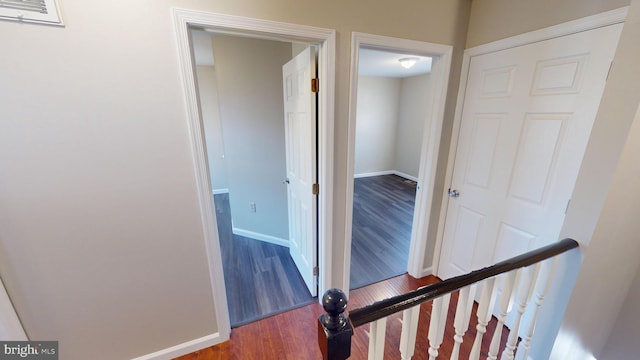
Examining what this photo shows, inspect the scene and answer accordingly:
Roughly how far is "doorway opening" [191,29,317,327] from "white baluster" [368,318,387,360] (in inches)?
43.0

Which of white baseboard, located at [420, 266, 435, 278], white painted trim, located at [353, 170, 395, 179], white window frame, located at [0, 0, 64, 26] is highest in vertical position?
white window frame, located at [0, 0, 64, 26]

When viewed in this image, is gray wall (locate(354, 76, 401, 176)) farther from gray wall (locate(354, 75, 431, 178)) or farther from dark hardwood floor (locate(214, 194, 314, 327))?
dark hardwood floor (locate(214, 194, 314, 327))

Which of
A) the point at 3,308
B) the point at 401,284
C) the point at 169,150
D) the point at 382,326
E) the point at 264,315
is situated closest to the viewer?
the point at 382,326

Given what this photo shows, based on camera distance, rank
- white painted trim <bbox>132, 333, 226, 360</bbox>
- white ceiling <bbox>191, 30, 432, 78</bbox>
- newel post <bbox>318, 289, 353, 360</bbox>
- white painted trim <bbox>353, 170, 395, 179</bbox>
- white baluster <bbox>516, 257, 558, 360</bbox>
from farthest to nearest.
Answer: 1. white painted trim <bbox>353, 170, 395, 179</bbox>
2. white ceiling <bbox>191, 30, 432, 78</bbox>
3. white painted trim <bbox>132, 333, 226, 360</bbox>
4. white baluster <bbox>516, 257, 558, 360</bbox>
5. newel post <bbox>318, 289, 353, 360</bbox>

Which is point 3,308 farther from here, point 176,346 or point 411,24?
point 411,24

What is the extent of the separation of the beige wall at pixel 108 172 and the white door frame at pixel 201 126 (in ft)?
0.14

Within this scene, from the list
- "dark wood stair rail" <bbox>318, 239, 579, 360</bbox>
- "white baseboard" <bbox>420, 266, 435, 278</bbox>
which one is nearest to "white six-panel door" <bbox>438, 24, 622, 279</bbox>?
"white baseboard" <bbox>420, 266, 435, 278</bbox>

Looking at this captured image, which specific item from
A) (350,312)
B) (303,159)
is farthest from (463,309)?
(303,159)

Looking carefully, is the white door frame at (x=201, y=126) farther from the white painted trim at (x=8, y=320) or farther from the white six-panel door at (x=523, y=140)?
the white six-panel door at (x=523, y=140)

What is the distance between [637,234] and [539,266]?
0.56 m

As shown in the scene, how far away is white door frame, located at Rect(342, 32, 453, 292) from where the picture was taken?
5.11ft

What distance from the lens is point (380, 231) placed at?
10.5 feet

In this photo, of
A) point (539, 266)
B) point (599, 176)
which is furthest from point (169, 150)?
point (599, 176)

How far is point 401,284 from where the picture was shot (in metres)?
2.21
